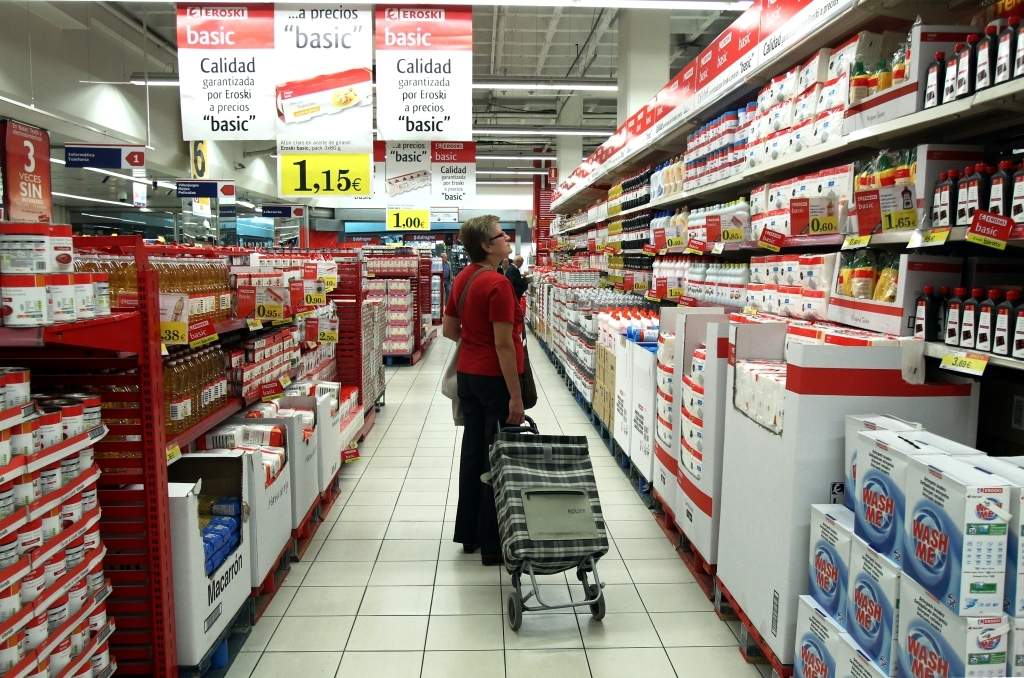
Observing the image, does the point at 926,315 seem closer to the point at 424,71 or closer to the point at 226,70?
the point at 424,71

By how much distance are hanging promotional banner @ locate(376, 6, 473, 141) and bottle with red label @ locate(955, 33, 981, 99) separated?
4615mm

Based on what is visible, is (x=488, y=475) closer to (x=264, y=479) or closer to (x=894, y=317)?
(x=264, y=479)

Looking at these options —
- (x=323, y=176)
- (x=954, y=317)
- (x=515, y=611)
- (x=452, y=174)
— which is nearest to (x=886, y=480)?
(x=954, y=317)

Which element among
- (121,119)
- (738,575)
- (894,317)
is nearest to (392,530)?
(738,575)

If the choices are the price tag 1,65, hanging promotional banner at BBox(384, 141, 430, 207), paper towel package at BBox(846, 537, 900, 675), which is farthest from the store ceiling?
paper towel package at BBox(846, 537, 900, 675)

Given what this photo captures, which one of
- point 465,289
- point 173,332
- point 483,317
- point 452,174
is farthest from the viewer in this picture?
point 452,174

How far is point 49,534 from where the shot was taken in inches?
82.3

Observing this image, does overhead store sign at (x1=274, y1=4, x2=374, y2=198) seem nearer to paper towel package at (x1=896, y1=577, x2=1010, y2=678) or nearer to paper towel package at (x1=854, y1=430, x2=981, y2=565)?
paper towel package at (x1=854, y1=430, x2=981, y2=565)

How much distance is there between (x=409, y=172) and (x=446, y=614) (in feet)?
30.1

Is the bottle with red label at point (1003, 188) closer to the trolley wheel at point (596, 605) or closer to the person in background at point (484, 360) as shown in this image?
the person in background at point (484, 360)

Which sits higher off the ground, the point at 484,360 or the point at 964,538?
the point at 484,360

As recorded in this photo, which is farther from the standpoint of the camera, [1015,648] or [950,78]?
[950,78]

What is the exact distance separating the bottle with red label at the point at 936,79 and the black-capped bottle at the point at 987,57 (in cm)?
20

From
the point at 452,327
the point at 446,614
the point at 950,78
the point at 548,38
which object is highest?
the point at 548,38
